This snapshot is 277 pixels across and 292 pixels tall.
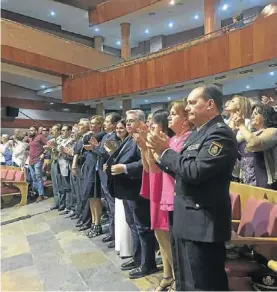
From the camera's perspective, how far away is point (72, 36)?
15.6 metres

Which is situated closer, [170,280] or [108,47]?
[170,280]

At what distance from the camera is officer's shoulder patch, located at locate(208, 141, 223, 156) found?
4.94 ft

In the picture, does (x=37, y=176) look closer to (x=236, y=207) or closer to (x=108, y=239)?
(x=108, y=239)

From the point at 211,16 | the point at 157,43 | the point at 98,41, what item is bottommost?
the point at 211,16

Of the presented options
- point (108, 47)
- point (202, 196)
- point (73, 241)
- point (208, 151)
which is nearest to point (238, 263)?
point (202, 196)

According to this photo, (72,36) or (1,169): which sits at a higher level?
(72,36)

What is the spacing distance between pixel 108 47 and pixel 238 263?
16228mm

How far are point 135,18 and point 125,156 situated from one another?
1166cm

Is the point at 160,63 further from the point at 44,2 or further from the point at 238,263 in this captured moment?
the point at 238,263

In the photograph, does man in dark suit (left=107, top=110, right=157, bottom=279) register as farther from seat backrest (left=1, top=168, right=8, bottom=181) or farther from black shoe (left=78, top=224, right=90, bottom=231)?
seat backrest (left=1, top=168, right=8, bottom=181)

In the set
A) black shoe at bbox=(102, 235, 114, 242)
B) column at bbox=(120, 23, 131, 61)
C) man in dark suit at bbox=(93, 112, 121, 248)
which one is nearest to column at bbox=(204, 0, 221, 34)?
column at bbox=(120, 23, 131, 61)

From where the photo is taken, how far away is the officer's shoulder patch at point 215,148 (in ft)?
4.94

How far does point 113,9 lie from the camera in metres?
13.3

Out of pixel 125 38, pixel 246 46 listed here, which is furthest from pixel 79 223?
pixel 125 38
